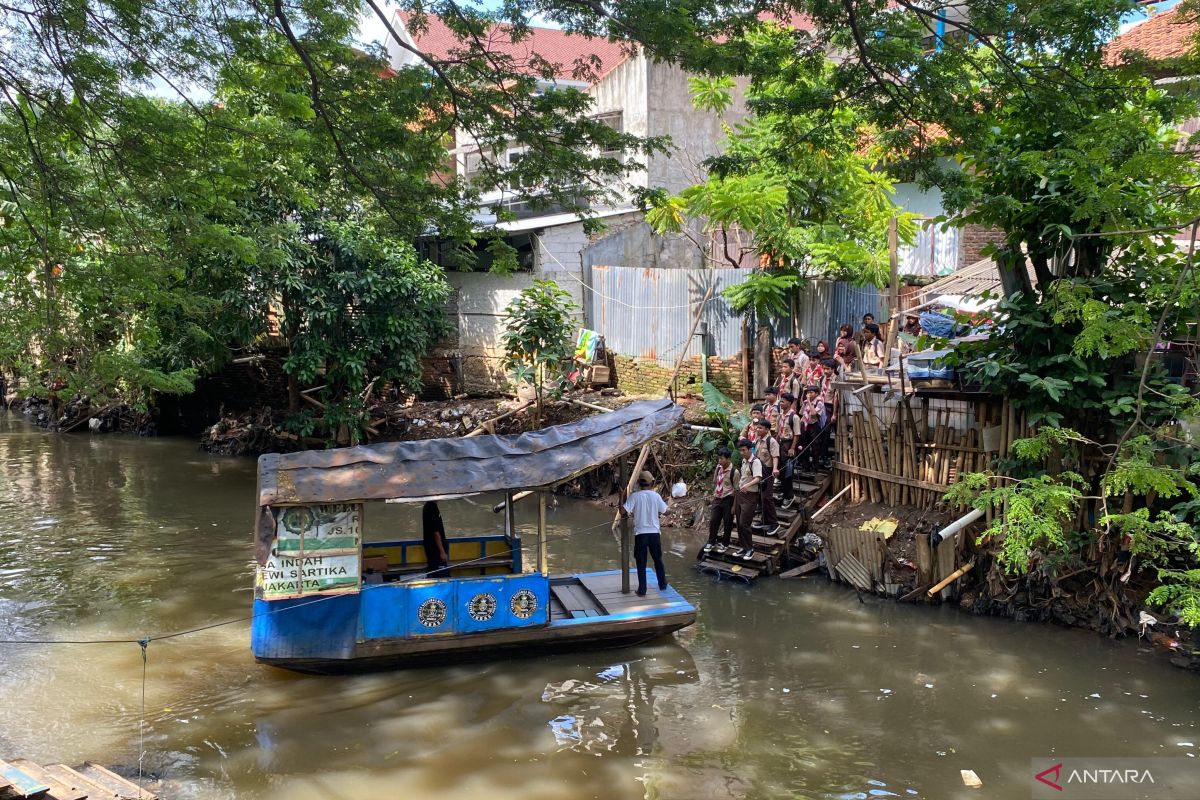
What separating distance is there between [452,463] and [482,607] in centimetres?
155

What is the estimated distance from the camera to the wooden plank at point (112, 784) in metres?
6.71

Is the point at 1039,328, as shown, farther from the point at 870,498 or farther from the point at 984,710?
the point at 984,710

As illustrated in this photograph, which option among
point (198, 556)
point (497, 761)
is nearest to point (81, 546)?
point (198, 556)

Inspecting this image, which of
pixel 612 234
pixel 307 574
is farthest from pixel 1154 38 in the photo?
pixel 307 574

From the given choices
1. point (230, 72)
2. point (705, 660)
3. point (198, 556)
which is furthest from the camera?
point (198, 556)

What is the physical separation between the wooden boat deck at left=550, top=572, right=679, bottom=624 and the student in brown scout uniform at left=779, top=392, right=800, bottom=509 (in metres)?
3.19

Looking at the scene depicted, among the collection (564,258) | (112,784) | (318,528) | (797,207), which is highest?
(797,207)

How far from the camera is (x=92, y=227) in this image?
10859mm

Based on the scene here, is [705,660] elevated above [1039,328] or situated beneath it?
situated beneath

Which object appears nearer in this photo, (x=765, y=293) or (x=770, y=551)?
(x=770, y=551)

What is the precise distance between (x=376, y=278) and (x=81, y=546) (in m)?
7.55

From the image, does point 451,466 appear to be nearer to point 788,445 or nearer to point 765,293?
point 788,445

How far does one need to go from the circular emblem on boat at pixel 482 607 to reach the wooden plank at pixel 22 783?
4.26 m

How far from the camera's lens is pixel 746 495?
12.8 metres
